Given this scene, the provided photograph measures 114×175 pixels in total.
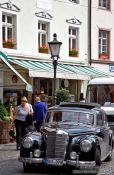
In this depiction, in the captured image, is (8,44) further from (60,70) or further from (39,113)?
(39,113)

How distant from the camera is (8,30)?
25547 mm

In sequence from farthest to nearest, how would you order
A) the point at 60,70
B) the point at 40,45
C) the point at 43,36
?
the point at 43,36 → the point at 40,45 → the point at 60,70

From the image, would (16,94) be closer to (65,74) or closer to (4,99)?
(4,99)

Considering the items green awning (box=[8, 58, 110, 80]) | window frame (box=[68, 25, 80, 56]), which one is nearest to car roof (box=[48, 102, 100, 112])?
green awning (box=[8, 58, 110, 80])

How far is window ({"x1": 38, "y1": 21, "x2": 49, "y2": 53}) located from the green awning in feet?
2.92

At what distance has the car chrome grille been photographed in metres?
11.4

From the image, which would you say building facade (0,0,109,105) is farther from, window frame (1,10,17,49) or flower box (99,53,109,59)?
flower box (99,53,109,59)

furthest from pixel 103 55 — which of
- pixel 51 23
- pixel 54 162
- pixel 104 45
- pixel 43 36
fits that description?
pixel 54 162

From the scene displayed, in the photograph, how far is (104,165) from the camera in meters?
13.2

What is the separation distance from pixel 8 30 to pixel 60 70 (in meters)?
3.39

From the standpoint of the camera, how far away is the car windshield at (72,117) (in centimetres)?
1257

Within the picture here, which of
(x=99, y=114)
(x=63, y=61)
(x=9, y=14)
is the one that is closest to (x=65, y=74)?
(x=63, y=61)

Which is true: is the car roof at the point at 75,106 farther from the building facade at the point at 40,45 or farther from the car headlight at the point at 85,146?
the building facade at the point at 40,45

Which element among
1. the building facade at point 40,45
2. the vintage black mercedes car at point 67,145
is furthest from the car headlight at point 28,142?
the building facade at point 40,45
